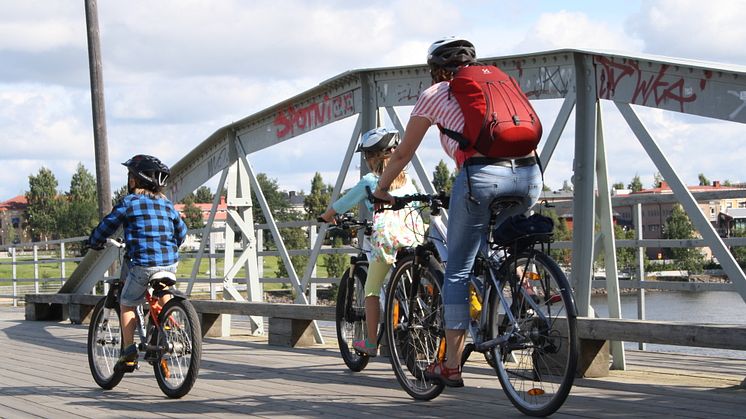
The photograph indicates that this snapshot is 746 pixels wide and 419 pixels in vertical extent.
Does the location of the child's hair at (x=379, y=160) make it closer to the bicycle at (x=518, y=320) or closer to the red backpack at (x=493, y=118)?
the bicycle at (x=518, y=320)

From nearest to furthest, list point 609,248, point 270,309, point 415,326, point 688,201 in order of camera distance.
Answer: point 415,326, point 688,201, point 609,248, point 270,309

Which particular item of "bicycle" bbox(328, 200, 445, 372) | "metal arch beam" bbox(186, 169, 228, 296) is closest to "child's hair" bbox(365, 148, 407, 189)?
"bicycle" bbox(328, 200, 445, 372)

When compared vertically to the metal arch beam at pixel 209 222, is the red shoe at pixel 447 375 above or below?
below

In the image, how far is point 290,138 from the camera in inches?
406

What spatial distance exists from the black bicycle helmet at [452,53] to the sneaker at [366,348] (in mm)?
2199

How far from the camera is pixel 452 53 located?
5355mm

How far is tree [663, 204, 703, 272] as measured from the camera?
27.7 feet

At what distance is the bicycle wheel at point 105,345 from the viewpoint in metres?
7.07

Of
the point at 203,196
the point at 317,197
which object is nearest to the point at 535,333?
the point at 317,197

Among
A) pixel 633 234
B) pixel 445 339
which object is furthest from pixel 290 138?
pixel 445 339

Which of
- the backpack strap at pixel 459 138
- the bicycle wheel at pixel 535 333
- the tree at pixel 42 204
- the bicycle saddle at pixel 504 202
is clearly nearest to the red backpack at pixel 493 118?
the backpack strap at pixel 459 138

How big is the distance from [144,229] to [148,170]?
36cm

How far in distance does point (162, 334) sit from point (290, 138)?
3.99 metres

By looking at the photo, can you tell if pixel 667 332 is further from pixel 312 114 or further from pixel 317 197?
pixel 317 197
